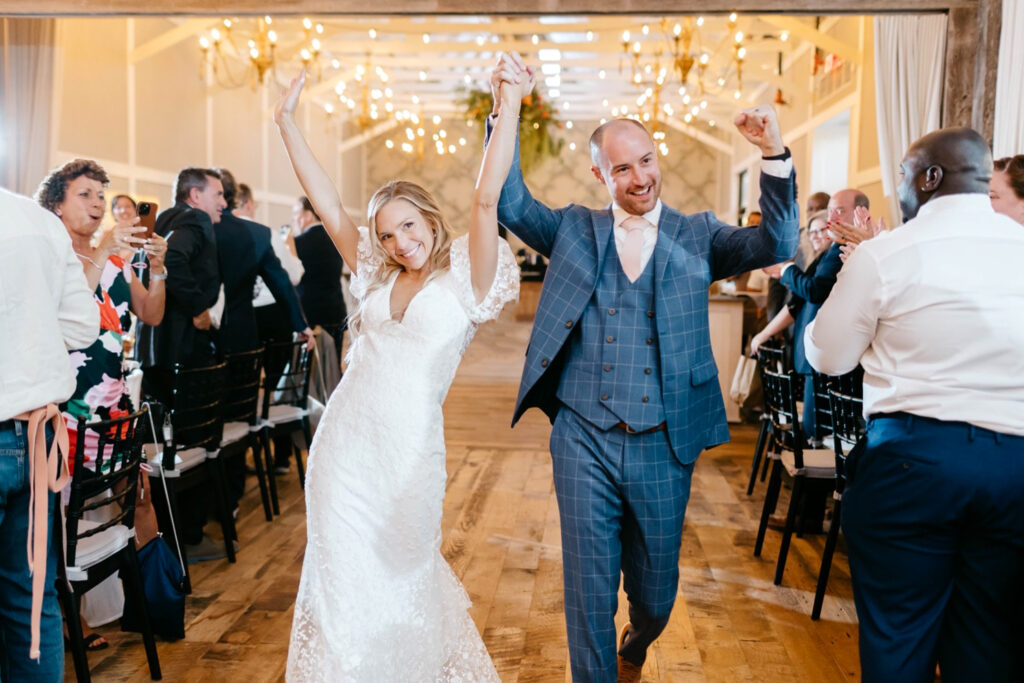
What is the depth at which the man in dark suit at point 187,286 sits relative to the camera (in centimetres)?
418

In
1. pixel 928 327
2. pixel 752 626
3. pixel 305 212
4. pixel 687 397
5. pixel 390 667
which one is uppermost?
pixel 305 212

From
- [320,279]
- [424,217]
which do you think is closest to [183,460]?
[424,217]

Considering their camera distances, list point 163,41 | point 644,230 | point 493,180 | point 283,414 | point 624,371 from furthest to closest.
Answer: point 163,41 → point 283,414 → point 644,230 → point 624,371 → point 493,180

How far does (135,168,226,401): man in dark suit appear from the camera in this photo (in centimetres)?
418

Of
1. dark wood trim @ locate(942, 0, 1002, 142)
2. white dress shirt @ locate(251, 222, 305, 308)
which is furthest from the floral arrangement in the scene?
dark wood trim @ locate(942, 0, 1002, 142)

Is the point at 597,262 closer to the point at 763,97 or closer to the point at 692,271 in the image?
the point at 692,271

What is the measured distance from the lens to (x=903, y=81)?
20.5 ft

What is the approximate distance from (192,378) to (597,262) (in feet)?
6.97

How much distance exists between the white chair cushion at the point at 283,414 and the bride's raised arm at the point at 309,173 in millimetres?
2571

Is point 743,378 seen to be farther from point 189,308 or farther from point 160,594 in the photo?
point 160,594

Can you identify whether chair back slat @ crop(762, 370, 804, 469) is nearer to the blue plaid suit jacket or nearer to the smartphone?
the blue plaid suit jacket

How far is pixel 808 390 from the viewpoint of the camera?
174 inches

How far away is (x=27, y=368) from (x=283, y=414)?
293cm

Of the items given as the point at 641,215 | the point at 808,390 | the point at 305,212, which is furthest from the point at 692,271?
the point at 305,212
